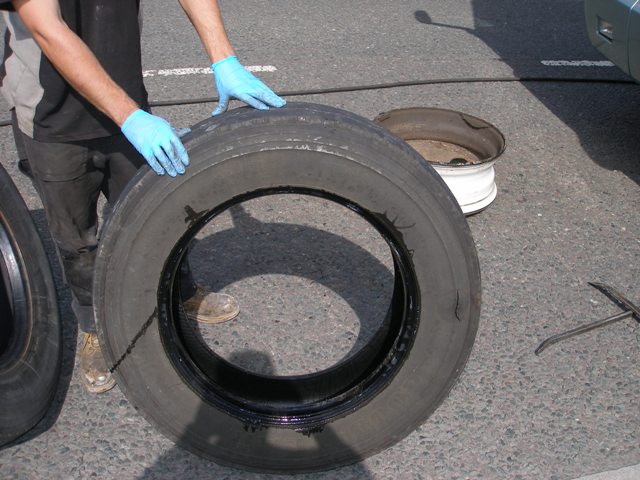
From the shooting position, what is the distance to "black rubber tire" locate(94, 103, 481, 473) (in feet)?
6.33

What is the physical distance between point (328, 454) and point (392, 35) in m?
4.83

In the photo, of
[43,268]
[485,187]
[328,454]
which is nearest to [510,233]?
[485,187]

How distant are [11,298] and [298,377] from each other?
3.72 feet

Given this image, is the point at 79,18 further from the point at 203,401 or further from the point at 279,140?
the point at 203,401

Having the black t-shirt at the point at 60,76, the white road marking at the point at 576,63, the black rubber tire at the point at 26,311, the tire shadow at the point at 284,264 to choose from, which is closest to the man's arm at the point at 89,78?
the black t-shirt at the point at 60,76

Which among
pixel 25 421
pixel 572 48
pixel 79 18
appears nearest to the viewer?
pixel 79 18

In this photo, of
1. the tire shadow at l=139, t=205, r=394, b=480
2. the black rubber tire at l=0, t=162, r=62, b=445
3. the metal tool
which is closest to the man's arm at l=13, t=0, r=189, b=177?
the black rubber tire at l=0, t=162, r=62, b=445

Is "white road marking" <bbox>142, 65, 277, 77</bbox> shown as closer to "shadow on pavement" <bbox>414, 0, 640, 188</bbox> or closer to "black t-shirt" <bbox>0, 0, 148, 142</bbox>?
"shadow on pavement" <bbox>414, 0, 640, 188</bbox>

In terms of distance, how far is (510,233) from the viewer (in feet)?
11.8

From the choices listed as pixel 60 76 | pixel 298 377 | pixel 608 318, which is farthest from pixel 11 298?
pixel 608 318

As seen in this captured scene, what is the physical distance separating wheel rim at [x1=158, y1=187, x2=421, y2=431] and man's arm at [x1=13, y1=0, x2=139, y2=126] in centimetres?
45

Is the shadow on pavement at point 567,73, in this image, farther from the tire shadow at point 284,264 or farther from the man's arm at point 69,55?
the man's arm at point 69,55

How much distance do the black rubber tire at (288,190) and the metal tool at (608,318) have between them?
877 mm

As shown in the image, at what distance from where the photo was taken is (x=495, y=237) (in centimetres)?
354
